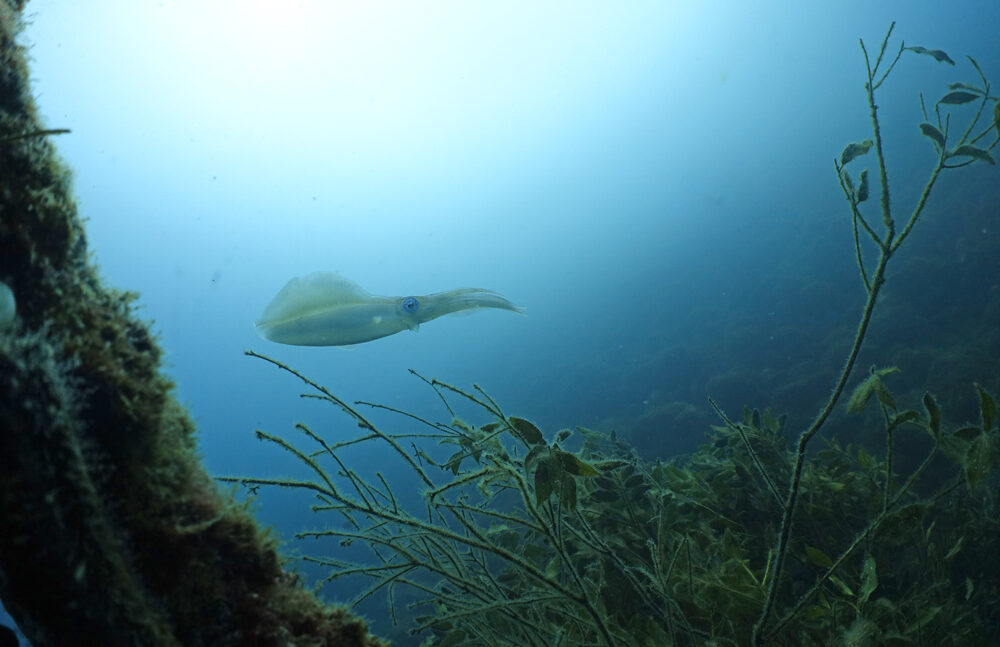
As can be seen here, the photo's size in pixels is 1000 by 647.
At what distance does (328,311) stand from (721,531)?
3112 millimetres

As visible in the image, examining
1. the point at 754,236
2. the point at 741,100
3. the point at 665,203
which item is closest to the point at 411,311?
the point at 754,236

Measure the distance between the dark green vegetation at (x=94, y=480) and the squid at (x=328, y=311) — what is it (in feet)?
2.99

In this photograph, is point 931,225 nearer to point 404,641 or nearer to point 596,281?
point 404,641

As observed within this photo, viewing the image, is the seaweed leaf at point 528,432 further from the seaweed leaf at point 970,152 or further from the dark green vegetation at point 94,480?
the seaweed leaf at point 970,152

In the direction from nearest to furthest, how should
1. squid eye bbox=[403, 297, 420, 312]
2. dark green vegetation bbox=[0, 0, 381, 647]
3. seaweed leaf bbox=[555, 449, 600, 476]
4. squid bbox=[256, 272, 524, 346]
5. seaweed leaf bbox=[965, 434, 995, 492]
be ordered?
dark green vegetation bbox=[0, 0, 381, 647]
seaweed leaf bbox=[555, 449, 600, 476]
seaweed leaf bbox=[965, 434, 995, 492]
squid bbox=[256, 272, 524, 346]
squid eye bbox=[403, 297, 420, 312]

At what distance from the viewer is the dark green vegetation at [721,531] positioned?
4.60 ft

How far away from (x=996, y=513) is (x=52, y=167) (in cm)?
510

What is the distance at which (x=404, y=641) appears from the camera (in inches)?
322

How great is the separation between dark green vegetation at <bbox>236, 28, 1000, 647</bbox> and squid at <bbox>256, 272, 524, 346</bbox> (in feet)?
1.17

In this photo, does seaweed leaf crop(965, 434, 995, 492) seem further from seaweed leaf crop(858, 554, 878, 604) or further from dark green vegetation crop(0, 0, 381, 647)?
dark green vegetation crop(0, 0, 381, 647)

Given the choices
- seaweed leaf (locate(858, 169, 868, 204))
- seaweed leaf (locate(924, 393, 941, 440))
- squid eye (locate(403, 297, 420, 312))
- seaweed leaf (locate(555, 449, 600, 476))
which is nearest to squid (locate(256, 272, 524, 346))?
squid eye (locate(403, 297, 420, 312))

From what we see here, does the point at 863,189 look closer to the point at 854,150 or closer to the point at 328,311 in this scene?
the point at 854,150

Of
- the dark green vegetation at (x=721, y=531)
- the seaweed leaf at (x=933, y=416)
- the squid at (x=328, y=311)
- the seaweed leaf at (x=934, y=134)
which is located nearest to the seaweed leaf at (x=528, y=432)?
the dark green vegetation at (x=721, y=531)

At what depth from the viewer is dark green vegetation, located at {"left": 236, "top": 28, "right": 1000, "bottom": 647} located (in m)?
1.40
